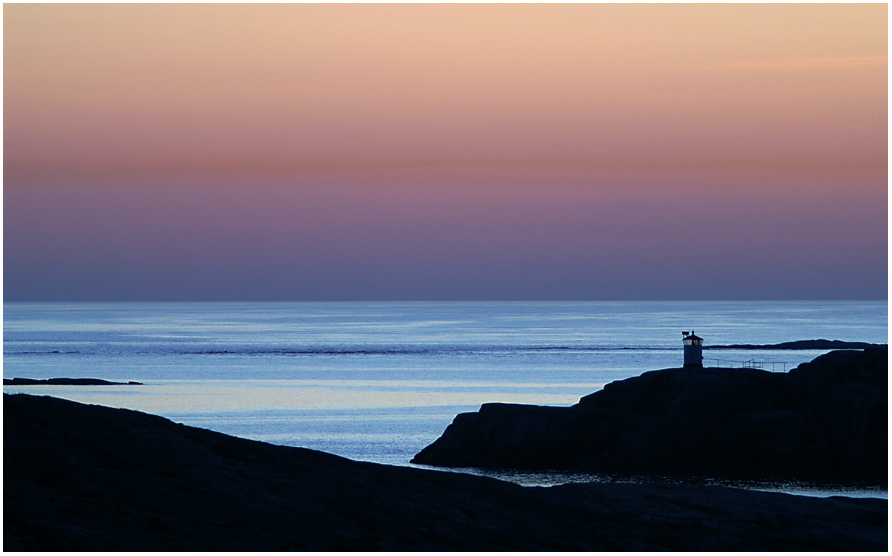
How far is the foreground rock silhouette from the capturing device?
66.2 ft

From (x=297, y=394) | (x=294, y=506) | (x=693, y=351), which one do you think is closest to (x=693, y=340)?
(x=693, y=351)

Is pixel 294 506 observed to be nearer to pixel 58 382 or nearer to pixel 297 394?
pixel 297 394

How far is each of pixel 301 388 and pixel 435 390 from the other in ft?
42.1

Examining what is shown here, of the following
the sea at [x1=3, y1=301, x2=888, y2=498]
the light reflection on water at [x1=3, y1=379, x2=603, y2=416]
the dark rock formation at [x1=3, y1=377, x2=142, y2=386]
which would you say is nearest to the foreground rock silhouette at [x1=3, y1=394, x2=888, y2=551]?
the sea at [x1=3, y1=301, x2=888, y2=498]

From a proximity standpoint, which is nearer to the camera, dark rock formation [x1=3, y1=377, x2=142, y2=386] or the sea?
the sea

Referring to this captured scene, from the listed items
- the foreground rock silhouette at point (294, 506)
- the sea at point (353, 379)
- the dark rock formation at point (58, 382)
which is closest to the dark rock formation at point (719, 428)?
the sea at point (353, 379)

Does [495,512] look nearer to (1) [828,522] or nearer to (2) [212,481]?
(2) [212,481]

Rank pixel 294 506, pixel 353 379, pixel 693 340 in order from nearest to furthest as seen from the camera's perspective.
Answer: pixel 294 506
pixel 693 340
pixel 353 379

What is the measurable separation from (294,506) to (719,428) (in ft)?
119

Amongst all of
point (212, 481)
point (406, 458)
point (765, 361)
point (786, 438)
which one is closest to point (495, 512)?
point (212, 481)

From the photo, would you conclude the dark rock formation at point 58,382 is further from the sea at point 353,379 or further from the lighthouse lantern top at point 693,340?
the lighthouse lantern top at point 693,340

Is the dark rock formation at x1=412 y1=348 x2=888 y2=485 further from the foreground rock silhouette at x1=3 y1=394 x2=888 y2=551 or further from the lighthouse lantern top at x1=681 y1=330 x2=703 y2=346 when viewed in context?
the foreground rock silhouette at x1=3 y1=394 x2=888 y2=551

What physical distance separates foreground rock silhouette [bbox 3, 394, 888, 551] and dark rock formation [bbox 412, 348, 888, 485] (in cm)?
2495

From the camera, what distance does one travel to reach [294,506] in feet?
74.7
